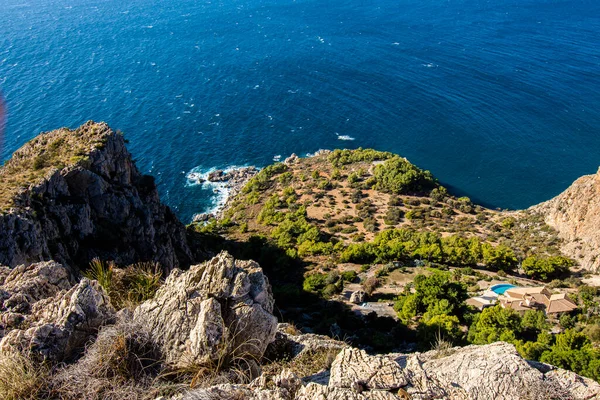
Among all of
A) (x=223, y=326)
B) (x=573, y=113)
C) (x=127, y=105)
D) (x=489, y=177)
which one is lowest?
(x=489, y=177)

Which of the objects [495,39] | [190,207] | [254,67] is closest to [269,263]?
[190,207]

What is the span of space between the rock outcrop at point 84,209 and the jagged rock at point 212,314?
2010 cm

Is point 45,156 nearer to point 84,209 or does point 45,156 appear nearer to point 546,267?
point 84,209

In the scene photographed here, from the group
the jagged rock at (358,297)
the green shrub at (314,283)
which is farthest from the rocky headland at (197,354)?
the green shrub at (314,283)

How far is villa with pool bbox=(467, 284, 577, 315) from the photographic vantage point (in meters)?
35.9

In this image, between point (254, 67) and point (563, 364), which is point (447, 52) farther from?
point (563, 364)

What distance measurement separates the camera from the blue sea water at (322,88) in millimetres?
87688

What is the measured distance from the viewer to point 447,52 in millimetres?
129250

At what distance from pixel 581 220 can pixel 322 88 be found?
73.3 m

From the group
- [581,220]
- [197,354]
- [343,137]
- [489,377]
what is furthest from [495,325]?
[343,137]

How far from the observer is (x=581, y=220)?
53281 mm

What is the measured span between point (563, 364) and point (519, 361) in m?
15.3

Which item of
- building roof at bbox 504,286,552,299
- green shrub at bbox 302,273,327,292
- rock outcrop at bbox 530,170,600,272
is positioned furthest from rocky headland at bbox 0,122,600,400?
rock outcrop at bbox 530,170,600,272

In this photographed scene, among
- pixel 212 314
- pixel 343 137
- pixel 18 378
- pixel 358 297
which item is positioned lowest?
pixel 358 297
